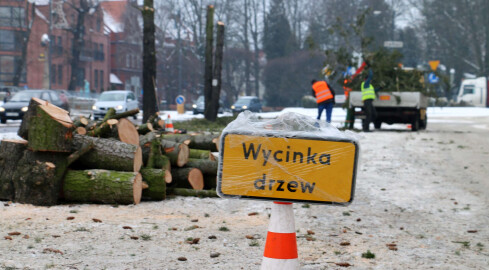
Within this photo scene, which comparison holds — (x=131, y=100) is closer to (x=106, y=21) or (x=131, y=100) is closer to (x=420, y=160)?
(x=420, y=160)

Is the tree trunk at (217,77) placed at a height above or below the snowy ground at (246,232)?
above

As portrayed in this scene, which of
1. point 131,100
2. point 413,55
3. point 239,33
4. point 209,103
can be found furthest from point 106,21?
point 209,103

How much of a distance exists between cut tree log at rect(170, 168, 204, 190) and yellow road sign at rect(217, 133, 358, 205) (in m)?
5.36

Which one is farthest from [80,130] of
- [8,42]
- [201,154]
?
[8,42]

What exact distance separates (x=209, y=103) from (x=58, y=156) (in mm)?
19693

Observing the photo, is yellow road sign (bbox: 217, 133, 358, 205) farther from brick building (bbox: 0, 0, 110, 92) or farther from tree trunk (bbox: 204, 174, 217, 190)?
brick building (bbox: 0, 0, 110, 92)

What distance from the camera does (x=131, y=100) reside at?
35.8m

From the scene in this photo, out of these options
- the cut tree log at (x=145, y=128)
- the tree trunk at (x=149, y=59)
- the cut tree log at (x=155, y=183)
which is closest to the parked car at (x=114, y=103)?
the tree trunk at (x=149, y=59)

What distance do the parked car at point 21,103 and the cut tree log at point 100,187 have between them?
65.1ft

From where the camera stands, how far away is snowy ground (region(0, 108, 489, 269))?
20.5ft

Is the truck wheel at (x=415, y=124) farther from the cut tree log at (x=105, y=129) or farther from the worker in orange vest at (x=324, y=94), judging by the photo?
the cut tree log at (x=105, y=129)

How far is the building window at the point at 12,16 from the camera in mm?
68000

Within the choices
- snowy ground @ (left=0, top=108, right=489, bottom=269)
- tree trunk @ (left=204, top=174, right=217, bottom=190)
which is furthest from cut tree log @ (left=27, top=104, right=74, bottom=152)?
tree trunk @ (left=204, top=174, right=217, bottom=190)

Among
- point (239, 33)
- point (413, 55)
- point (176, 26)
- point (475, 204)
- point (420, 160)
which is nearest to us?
point (475, 204)
